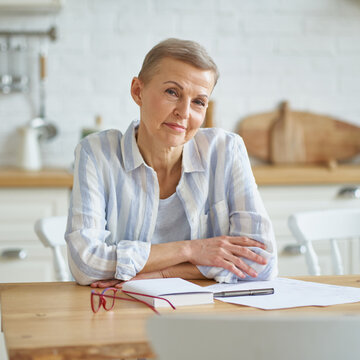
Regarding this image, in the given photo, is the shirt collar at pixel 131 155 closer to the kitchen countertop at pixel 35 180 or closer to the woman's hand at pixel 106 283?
the woman's hand at pixel 106 283

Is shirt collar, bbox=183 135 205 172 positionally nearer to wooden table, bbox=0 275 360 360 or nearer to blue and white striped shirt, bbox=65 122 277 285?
blue and white striped shirt, bbox=65 122 277 285

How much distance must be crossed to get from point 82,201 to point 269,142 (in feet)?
7.08

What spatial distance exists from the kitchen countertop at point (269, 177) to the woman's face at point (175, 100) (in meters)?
1.25

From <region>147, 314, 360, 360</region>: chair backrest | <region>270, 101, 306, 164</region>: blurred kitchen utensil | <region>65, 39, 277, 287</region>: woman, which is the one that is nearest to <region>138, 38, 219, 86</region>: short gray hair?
<region>65, 39, 277, 287</region>: woman

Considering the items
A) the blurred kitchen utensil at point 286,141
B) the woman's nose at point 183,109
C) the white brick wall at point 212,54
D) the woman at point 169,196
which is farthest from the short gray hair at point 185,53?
the blurred kitchen utensil at point 286,141

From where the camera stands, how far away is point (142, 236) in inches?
74.7

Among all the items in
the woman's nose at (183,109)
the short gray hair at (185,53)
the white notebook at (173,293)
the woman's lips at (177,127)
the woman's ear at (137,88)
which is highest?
the short gray hair at (185,53)

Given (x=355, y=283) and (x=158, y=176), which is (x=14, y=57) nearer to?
(x=158, y=176)

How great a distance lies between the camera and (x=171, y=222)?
1.93m

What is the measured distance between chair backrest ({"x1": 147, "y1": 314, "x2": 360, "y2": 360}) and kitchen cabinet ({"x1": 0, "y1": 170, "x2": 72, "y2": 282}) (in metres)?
2.25

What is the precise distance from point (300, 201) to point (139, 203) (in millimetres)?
1546

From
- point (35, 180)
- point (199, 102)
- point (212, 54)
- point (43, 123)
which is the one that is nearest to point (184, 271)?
point (199, 102)

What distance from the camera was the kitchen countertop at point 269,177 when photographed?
3.04 metres

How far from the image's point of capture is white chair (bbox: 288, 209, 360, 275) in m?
2.06
